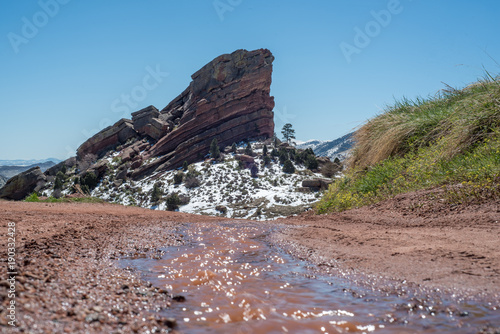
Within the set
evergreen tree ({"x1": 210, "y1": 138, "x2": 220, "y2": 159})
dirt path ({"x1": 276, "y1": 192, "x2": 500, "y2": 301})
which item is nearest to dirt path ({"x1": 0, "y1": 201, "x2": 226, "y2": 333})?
dirt path ({"x1": 276, "y1": 192, "x2": 500, "y2": 301})

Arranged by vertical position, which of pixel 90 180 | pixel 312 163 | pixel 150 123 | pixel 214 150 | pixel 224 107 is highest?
pixel 224 107

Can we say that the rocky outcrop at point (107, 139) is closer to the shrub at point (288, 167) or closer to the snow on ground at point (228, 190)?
the snow on ground at point (228, 190)

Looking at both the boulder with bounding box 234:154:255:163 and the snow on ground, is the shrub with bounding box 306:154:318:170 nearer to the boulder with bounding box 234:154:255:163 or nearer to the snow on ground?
the snow on ground

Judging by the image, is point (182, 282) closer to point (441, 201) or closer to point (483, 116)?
point (441, 201)

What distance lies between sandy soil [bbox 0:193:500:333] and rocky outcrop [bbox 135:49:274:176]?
56852 millimetres

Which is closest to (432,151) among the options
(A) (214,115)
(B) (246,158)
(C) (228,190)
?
(C) (228,190)

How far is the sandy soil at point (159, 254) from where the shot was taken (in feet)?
6.35

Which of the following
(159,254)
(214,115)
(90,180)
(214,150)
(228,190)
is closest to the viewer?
(159,254)

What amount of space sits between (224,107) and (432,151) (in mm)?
62361

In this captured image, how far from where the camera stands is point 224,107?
2675 inches

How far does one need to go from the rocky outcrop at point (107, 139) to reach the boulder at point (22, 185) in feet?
65.1

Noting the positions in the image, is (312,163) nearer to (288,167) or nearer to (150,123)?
(288,167)

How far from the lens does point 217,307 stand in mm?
2297

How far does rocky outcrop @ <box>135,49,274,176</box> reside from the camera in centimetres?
6362
